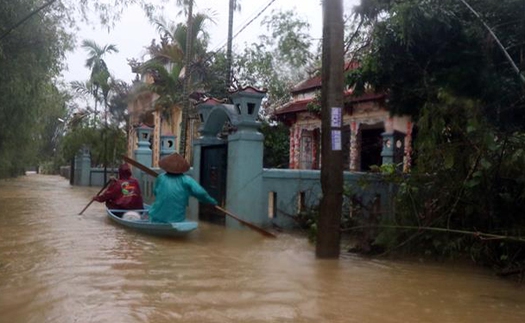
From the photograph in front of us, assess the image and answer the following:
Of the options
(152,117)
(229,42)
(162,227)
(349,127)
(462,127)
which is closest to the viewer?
(462,127)

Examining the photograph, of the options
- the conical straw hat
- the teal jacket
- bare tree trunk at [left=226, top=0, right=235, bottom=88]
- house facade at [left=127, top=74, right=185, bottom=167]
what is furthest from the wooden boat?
house facade at [left=127, top=74, right=185, bottom=167]

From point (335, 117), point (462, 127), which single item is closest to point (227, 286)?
point (335, 117)

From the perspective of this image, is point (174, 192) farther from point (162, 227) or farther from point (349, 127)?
point (349, 127)

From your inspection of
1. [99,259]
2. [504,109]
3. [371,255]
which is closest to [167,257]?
[99,259]

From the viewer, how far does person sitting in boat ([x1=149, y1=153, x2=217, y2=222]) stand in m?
9.86

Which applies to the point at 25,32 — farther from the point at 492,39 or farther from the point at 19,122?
the point at 492,39

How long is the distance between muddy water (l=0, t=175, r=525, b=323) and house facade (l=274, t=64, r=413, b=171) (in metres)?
5.96

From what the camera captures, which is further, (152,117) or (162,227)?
(152,117)

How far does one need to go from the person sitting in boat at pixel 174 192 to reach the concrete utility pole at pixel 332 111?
9.66ft

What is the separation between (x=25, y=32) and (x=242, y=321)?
9.51m

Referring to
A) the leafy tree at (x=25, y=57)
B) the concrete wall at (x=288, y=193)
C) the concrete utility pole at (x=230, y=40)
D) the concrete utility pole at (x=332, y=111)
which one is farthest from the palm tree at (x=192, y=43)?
the concrete utility pole at (x=332, y=111)

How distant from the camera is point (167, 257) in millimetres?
8125

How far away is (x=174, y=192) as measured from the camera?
9.84m

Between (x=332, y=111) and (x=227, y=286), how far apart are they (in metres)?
2.57
